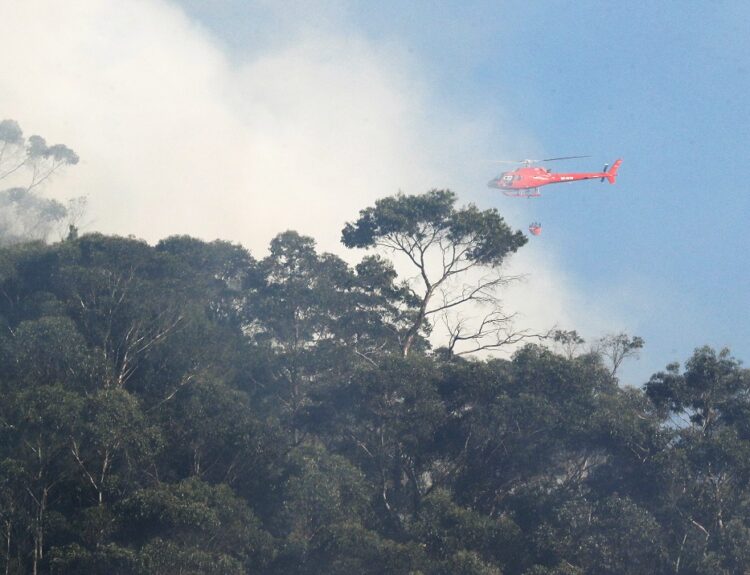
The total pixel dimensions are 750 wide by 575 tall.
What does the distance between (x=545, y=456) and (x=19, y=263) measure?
74.8 ft

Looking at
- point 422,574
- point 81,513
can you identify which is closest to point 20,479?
point 81,513

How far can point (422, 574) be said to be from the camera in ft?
90.2

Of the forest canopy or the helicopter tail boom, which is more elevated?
the helicopter tail boom

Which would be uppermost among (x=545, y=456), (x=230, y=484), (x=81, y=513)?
(x=545, y=456)

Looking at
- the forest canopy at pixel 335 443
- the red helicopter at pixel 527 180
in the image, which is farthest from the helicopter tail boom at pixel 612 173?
the forest canopy at pixel 335 443

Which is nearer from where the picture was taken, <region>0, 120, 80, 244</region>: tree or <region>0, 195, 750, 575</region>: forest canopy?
<region>0, 195, 750, 575</region>: forest canopy

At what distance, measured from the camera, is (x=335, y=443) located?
3738 centimetres

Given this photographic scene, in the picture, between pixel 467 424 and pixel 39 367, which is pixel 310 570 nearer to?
pixel 467 424

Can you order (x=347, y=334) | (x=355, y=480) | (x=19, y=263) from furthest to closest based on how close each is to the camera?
(x=347, y=334)
(x=19, y=263)
(x=355, y=480)

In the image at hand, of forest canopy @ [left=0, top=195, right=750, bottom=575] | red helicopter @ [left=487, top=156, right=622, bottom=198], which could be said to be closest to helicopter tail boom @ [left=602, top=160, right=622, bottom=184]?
red helicopter @ [left=487, top=156, right=622, bottom=198]

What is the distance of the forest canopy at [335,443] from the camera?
2839 cm

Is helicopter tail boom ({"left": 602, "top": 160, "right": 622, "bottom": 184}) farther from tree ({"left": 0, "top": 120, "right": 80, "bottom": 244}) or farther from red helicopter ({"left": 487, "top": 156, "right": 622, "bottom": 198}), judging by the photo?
tree ({"left": 0, "top": 120, "right": 80, "bottom": 244})

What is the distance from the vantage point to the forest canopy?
28.4 meters

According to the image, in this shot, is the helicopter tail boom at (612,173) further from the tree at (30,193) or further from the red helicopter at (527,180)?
the tree at (30,193)
